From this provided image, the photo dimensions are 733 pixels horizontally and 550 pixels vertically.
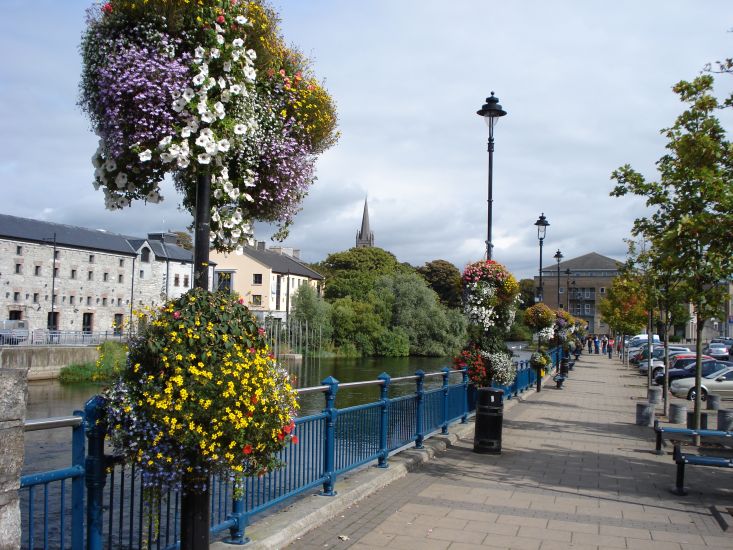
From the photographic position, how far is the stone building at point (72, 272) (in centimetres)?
5544

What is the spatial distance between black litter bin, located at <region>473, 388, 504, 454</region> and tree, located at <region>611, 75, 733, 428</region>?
10.4 feet

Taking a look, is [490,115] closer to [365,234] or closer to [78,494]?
[78,494]

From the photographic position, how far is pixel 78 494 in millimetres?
3912

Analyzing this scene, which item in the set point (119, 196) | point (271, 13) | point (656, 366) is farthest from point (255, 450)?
point (656, 366)

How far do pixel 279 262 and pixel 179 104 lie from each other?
271ft

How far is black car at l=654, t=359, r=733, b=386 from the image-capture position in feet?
83.5

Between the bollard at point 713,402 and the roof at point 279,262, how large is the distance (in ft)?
204

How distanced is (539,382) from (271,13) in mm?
21274

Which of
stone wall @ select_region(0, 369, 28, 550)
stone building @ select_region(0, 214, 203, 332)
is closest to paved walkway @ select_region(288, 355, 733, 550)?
stone wall @ select_region(0, 369, 28, 550)

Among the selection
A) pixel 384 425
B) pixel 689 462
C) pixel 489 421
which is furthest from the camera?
pixel 489 421

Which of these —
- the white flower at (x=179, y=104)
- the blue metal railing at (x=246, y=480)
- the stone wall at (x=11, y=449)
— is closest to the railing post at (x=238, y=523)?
the blue metal railing at (x=246, y=480)

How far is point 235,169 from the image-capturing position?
5.22 metres

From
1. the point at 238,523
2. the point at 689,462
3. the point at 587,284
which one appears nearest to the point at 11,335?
the point at 238,523

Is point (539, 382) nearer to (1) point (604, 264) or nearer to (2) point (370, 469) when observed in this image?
(2) point (370, 469)
